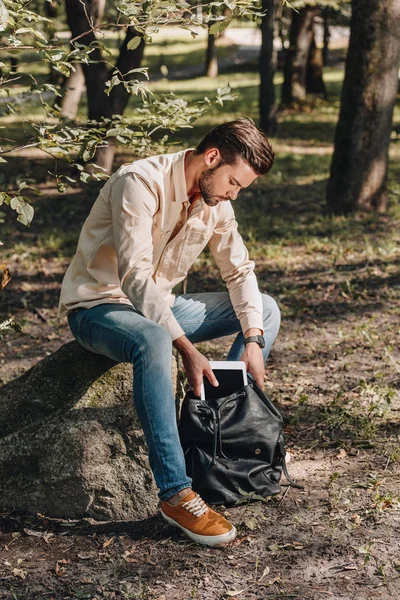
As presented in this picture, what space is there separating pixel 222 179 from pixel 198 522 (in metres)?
1.62

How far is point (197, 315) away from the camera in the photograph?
4.23 meters

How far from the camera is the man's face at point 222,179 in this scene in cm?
372

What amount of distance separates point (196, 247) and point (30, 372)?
3.92 feet

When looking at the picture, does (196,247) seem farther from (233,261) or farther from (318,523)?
(318,523)

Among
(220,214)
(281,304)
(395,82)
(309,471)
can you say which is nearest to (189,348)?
(220,214)

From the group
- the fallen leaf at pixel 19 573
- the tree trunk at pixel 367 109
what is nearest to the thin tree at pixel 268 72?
the tree trunk at pixel 367 109

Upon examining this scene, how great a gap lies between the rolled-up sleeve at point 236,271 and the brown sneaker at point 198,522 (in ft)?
3.41

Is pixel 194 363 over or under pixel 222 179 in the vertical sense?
under

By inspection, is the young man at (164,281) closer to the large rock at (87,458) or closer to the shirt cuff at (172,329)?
the shirt cuff at (172,329)

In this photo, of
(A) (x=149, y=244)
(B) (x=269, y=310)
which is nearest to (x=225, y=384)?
(B) (x=269, y=310)

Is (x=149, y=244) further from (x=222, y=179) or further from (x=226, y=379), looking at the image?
Result: (x=226, y=379)

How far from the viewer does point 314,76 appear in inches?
824

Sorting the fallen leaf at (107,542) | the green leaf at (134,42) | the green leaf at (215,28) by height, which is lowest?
the fallen leaf at (107,542)

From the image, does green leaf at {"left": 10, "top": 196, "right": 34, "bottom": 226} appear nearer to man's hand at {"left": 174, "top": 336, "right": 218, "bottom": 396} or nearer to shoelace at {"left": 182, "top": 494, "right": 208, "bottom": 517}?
man's hand at {"left": 174, "top": 336, "right": 218, "bottom": 396}
